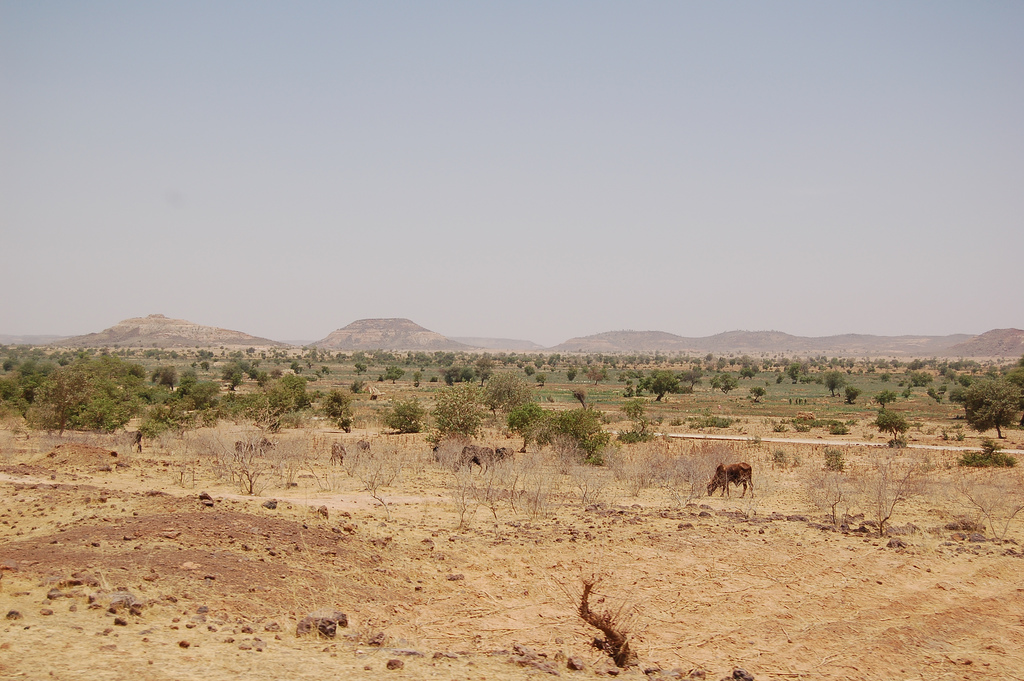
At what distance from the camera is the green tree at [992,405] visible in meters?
37.2

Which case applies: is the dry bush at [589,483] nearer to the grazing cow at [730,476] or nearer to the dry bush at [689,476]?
the dry bush at [689,476]

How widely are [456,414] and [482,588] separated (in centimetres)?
1987

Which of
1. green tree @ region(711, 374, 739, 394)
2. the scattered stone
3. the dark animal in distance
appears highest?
the dark animal in distance

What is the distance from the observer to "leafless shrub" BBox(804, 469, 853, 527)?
16.8 metres

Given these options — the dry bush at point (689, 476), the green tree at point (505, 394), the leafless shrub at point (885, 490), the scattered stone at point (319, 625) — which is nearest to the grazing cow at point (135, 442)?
the green tree at point (505, 394)

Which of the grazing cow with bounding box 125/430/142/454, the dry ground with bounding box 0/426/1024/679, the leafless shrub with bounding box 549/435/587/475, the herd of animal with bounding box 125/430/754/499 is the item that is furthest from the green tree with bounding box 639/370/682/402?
the dry ground with bounding box 0/426/1024/679

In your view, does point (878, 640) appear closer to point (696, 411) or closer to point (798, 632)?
point (798, 632)

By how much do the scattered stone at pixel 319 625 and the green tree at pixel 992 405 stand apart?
39.8m

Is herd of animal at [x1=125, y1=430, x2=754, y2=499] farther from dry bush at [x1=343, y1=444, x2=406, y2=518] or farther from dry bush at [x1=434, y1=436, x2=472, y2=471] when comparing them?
dry bush at [x1=343, y1=444, x2=406, y2=518]

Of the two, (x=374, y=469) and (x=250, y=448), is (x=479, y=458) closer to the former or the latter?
(x=374, y=469)

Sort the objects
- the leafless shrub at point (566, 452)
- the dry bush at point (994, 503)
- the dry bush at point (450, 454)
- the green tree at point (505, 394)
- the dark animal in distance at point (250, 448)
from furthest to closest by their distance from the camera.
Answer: the green tree at point (505, 394)
the leafless shrub at point (566, 452)
the dry bush at point (450, 454)
the dark animal in distance at point (250, 448)
the dry bush at point (994, 503)

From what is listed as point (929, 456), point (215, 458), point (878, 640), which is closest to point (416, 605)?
point (878, 640)

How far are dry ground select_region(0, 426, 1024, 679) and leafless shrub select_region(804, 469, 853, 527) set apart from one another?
0.78 meters

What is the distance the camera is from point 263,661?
7566 mm
